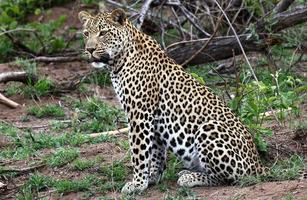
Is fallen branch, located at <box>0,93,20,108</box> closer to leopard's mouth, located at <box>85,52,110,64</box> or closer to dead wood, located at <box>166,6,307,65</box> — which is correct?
dead wood, located at <box>166,6,307,65</box>

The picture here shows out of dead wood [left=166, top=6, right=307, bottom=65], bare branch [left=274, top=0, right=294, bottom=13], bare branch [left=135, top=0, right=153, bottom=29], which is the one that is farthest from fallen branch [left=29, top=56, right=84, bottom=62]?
bare branch [left=274, top=0, right=294, bottom=13]

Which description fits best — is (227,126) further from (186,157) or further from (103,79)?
(103,79)

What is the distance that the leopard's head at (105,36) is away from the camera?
8.30 meters

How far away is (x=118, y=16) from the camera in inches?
332

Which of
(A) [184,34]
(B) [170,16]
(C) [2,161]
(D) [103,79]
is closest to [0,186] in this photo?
(C) [2,161]

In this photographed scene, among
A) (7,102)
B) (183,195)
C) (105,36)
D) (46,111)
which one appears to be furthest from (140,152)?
(7,102)

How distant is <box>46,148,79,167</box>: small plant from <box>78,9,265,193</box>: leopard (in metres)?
1.44

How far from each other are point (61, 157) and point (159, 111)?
1.80 meters

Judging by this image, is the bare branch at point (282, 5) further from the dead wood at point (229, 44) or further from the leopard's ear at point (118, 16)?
the leopard's ear at point (118, 16)

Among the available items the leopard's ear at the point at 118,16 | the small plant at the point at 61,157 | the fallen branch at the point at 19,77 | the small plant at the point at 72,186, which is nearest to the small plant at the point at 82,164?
the small plant at the point at 61,157

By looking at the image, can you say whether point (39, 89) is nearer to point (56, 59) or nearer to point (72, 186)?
point (56, 59)

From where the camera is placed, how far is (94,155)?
9.76 metres

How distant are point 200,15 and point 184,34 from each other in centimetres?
49

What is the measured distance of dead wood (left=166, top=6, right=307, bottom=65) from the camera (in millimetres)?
12258
